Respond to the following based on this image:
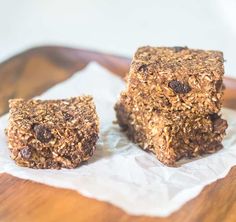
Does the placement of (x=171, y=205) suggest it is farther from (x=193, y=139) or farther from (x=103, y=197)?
(x=193, y=139)

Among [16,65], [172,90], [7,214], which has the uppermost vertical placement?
[172,90]

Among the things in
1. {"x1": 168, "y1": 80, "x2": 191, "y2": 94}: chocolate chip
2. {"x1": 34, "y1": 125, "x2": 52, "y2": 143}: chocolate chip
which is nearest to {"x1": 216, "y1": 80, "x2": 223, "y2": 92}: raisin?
{"x1": 168, "y1": 80, "x2": 191, "y2": 94}: chocolate chip

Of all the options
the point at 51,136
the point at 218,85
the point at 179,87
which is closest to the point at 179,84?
the point at 179,87

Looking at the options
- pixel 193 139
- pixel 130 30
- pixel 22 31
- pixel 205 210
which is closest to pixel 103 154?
pixel 193 139

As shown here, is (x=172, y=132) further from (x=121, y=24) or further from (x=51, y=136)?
(x=121, y=24)

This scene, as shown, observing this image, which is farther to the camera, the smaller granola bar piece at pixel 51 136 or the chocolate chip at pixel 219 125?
the chocolate chip at pixel 219 125

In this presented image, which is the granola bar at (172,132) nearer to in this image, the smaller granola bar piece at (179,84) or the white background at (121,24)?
the smaller granola bar piece at (179,84)

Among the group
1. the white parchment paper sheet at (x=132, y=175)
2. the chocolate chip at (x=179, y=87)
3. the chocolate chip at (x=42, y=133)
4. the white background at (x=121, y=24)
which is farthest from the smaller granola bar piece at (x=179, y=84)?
the white background at (x=121, y=24)
